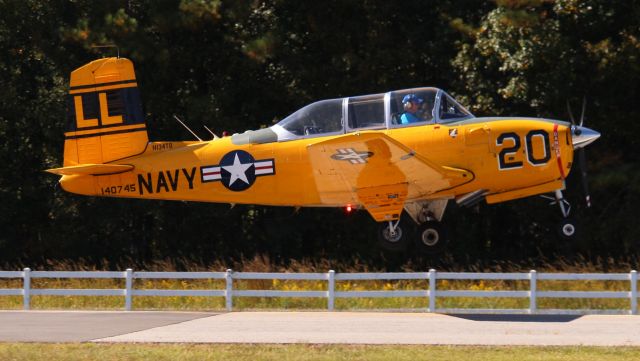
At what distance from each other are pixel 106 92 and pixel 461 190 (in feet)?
25.5

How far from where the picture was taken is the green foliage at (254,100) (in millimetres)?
26719

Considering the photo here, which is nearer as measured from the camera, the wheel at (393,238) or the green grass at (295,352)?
the green grass at (295,352)

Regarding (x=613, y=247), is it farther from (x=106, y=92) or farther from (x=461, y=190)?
(x=106, y=92)

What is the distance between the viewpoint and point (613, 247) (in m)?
27.5

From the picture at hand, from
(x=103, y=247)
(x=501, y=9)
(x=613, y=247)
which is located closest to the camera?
(x=501, y=9)

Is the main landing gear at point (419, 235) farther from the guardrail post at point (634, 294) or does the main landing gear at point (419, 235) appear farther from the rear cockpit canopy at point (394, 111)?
the guardrail post at point (634, 294)

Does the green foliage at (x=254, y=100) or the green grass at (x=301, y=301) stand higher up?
the green foliage at (x=254, y=100)

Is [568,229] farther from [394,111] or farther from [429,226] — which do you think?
[394,111]

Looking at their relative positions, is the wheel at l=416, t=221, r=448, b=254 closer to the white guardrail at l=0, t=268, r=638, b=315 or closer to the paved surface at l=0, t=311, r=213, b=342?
the white guardrail at l=0, t=268, r=638, b=315

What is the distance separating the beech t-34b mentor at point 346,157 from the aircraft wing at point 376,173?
0.8 inches

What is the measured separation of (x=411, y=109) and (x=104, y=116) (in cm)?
670

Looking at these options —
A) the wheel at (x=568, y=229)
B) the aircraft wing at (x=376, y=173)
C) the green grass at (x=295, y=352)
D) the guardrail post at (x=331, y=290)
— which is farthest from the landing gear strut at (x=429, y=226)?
the green grass at (x=295, y=352)

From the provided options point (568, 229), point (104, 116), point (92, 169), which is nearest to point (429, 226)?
point (568, 229)

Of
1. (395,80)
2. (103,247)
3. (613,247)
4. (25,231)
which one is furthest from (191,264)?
(613,247)
